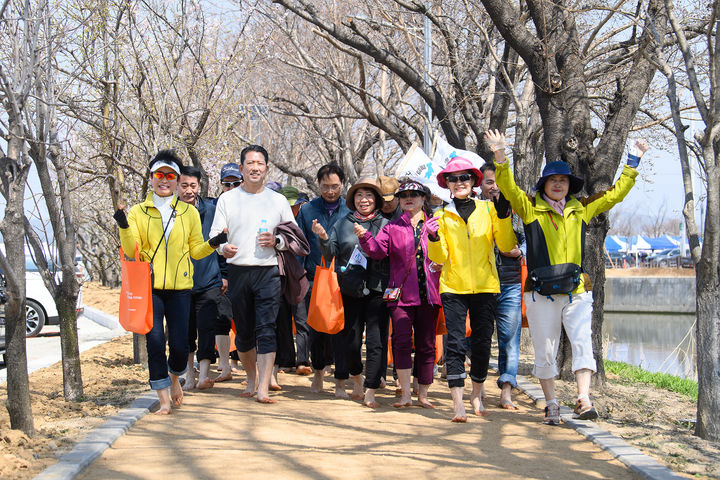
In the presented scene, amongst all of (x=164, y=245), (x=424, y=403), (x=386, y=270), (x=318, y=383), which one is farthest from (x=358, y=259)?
(x=164, y=245)

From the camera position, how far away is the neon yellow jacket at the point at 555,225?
625cm

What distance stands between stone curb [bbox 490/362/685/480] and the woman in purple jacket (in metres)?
1.28

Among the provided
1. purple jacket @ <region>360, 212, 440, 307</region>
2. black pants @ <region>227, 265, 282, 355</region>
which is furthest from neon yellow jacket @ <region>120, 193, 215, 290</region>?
purple jacket @ <region>360, 212, 440, 307</region>

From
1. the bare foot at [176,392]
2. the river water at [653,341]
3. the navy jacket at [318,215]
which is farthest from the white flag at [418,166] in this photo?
the river water at [653,341]

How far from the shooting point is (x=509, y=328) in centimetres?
732

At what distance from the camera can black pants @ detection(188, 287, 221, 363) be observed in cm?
807

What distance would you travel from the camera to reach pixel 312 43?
1855cm

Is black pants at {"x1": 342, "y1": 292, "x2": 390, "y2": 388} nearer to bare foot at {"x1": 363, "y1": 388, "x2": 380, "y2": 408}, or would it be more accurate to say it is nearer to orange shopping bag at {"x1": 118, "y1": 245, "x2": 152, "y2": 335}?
bare foot at {"x1": 363, "y1": 388, "x2": 380, "y2": 408}

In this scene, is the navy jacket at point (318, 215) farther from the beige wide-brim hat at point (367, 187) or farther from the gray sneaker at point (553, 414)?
the gray sneaker at point (553, 414)

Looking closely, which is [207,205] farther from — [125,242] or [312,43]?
[312,43]

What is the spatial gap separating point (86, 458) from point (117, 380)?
3.84m

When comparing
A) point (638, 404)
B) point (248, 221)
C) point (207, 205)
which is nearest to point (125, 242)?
point (248, 221)

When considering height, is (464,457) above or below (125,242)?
below

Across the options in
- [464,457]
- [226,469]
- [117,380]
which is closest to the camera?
[226,469]
